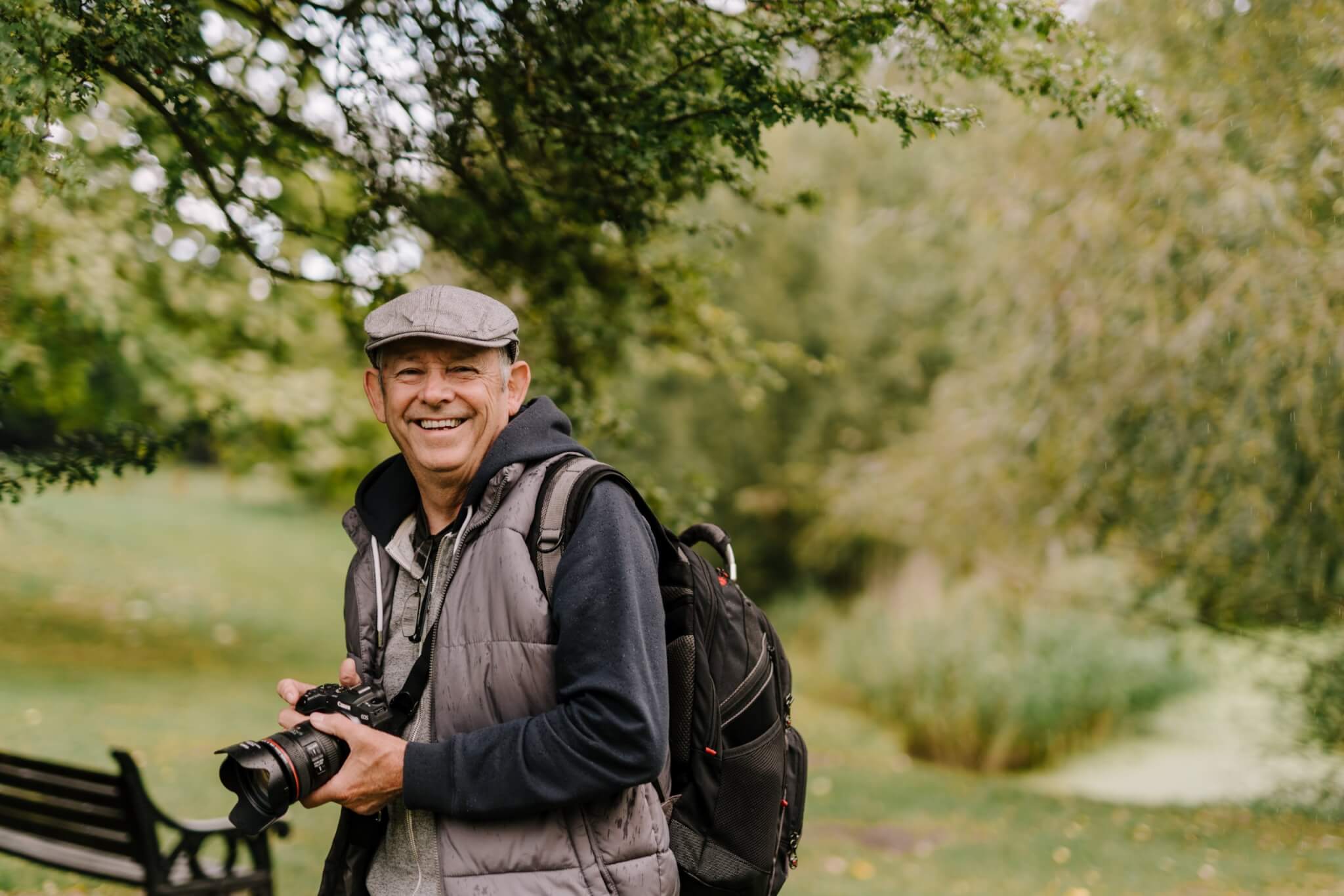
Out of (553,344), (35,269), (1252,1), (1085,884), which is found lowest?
(1085,884)

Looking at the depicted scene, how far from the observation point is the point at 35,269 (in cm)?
649

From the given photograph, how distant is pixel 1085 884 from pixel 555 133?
4.91 metres

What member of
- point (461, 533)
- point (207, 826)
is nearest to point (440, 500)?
point (461, 533)

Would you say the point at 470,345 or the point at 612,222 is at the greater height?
the point at 612,222

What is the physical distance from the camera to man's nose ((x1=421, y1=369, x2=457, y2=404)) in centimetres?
199

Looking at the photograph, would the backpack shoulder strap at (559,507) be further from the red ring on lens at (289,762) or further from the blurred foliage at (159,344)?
the blurred foliage at (159,344)

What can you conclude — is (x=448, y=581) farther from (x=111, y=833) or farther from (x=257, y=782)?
(x=111, y=833)

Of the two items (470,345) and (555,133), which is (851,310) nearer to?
(555,133)

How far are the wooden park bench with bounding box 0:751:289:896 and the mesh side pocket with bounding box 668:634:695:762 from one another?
2556mm

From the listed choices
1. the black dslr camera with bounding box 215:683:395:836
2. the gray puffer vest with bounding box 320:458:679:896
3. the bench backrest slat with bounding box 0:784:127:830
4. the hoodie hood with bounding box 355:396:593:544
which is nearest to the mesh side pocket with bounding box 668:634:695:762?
the gray puffer vest with bounding box 320:458:679:896

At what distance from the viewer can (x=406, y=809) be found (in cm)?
193

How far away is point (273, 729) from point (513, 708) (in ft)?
24.4

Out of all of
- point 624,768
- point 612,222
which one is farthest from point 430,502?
point 612,222

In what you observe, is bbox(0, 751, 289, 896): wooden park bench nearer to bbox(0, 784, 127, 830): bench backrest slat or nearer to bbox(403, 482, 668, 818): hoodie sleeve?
bbox(0, 784, 127, 830): bench backrest slat
